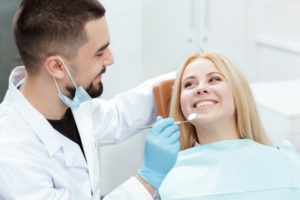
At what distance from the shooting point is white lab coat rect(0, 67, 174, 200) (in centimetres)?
127

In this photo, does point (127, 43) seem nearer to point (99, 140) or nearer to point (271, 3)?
point (99, 140)

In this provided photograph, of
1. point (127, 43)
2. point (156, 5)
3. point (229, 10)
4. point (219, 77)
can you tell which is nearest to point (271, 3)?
point (229, 10)

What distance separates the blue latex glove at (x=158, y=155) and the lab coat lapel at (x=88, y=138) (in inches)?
7.9

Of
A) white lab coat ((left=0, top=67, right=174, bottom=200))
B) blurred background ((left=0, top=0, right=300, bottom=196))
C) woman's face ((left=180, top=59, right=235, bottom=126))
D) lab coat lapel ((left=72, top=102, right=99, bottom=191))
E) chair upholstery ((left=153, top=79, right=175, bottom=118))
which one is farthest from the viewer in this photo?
blurred background ((left=0, top=0, right=300, bottom=196))

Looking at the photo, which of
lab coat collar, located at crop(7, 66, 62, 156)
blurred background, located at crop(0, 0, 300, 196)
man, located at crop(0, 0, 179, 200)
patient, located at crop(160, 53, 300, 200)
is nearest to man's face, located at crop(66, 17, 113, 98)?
man, located at crop(0, 0, 179, 200)

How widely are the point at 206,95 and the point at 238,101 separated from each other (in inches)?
5.1

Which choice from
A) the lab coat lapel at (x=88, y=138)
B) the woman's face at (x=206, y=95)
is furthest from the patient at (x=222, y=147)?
the lab coat lapel at (x=88, y=138)

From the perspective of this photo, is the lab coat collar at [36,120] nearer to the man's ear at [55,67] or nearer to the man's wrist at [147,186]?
the man's ear at [55,67]

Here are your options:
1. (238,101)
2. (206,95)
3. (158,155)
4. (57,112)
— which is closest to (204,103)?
(206,95)

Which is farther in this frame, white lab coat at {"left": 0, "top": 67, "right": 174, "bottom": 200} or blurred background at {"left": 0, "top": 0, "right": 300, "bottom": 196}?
blurred background at {"left": 0, "top": 0, "right": 300, "bottom": 196}

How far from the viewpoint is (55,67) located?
1380mm

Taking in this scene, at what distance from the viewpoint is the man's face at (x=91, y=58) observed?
4.55 ft

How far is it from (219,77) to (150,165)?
18.4 inches

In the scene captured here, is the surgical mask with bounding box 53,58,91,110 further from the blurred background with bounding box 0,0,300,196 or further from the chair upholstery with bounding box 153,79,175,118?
the blurred background with bounding box 0,0,300,196
